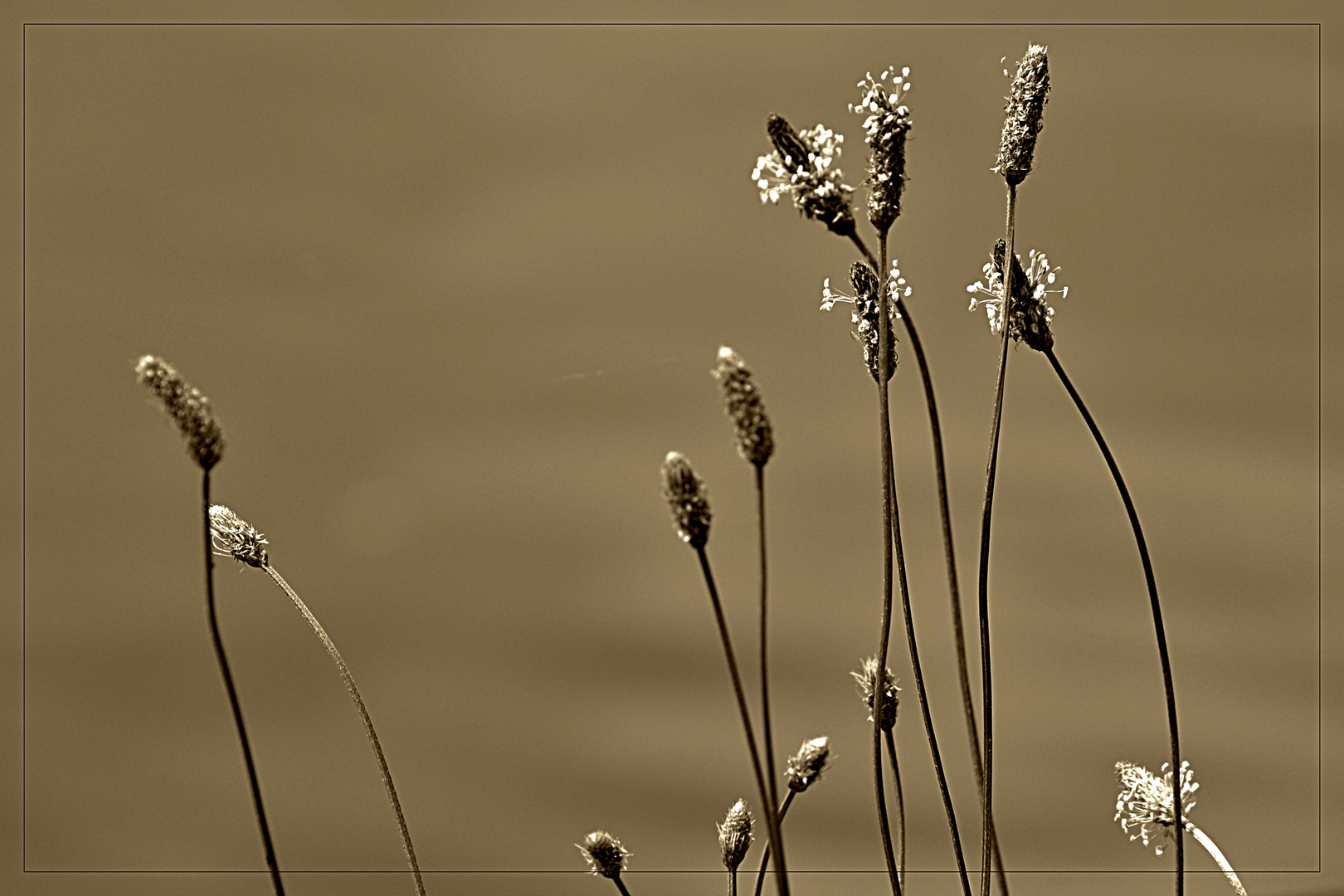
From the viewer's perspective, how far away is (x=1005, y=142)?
310 millimetres

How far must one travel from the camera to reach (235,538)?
34 centimetres

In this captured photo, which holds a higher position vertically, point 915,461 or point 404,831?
point 915,461

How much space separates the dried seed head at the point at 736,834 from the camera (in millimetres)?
338

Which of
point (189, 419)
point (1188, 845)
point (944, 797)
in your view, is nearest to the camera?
point (189, 419)

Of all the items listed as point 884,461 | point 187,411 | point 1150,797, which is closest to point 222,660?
point 187,411

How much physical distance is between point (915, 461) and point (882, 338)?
727 millimetres

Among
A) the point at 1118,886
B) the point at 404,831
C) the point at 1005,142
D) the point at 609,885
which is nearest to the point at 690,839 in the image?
the point at 609,885

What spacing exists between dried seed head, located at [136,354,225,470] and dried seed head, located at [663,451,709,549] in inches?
3.4

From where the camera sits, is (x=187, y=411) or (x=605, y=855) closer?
(x=187, y=411)

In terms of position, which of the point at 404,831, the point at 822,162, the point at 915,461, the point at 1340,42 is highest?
the point at 1340,42

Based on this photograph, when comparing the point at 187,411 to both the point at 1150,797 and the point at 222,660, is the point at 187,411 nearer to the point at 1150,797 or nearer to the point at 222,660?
the point at 222,660

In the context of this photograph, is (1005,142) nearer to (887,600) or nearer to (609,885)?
(887,600)

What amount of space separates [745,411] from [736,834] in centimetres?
17

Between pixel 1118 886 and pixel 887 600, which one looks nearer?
pixel 887 600
